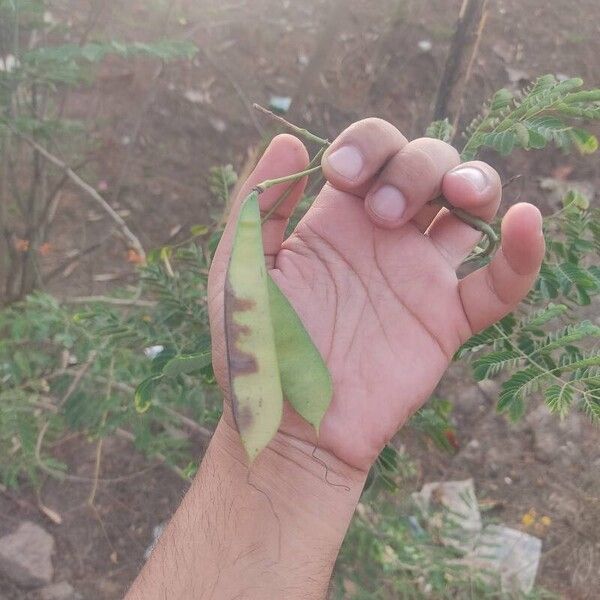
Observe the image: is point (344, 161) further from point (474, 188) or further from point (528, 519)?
point (528, 519)

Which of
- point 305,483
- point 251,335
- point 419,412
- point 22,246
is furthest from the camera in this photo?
point 22,246

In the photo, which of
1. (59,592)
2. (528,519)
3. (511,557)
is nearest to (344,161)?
(511,557)

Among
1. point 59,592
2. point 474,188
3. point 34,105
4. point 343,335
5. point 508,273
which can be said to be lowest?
point 59,592

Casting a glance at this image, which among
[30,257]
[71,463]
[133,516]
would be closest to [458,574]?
[133,516]

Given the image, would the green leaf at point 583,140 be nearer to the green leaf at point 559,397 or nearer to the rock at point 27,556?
the green leaf at point 559,397

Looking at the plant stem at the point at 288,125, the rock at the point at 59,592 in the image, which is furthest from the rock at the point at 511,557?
the plant stem at the point at 288,125

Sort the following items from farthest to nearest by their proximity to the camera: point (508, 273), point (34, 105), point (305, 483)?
point (34, 105) < point (305, 483) < point (508, 273)

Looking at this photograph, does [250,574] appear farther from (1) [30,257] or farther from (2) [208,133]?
(2) [208,133]

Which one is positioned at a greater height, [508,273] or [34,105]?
[508,273]

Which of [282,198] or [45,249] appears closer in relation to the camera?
[282,198]
